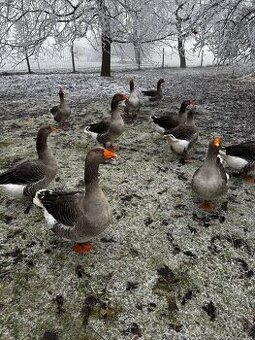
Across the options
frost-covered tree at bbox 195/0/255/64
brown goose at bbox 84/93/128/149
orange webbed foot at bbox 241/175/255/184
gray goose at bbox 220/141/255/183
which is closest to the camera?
gray goose at bbox 220/141/255/183

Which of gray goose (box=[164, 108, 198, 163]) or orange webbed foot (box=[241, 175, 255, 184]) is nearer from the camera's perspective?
orange webbed foot (box=[241, 175, 255, 184])

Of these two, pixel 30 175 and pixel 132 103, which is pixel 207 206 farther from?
pixel 132 103

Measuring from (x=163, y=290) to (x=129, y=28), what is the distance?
15930 millimetres

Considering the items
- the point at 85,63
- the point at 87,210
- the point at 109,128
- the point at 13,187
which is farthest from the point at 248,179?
the point at 85,63

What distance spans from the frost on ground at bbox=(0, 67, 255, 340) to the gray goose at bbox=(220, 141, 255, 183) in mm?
318

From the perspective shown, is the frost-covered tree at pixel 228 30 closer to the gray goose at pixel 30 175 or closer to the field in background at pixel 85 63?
the field in background at pixel 85 63

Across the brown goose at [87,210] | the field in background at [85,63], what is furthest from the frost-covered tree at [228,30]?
the brown goose at [87,210]

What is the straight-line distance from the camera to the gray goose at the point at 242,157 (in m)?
5.76

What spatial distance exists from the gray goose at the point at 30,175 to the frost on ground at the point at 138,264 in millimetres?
427

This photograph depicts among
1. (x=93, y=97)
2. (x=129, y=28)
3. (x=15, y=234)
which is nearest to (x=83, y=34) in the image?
(x=129, y=28)

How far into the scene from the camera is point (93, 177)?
384 centimetres

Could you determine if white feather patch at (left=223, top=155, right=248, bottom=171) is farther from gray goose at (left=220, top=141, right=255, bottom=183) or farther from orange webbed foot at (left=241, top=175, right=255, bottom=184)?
orange webbed foot at (left=241, top=175, right=255, bottom=184)

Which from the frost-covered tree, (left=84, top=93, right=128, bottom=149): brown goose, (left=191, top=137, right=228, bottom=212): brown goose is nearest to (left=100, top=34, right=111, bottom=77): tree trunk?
the frost-covered tree

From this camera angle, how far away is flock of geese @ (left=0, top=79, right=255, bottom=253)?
384 centimetres
